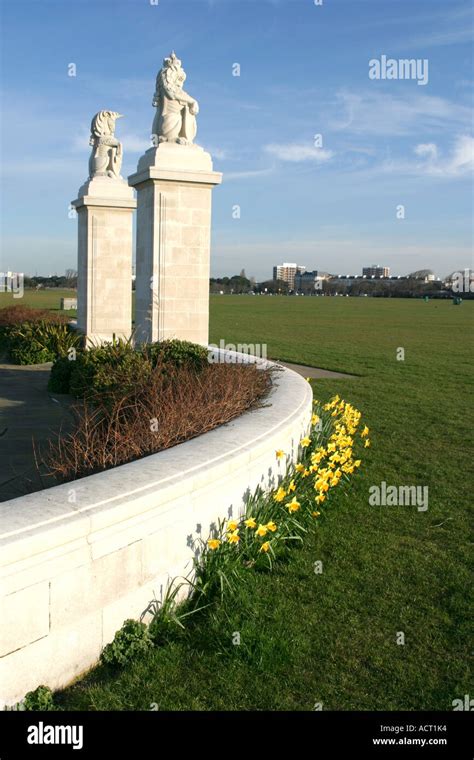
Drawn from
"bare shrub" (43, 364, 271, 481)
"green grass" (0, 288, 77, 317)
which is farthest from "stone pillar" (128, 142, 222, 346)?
"green grass" (0, 288, 77, 317)

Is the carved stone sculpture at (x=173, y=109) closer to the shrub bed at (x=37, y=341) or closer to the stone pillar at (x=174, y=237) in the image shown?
the stone pillar at (x=174, y=237)

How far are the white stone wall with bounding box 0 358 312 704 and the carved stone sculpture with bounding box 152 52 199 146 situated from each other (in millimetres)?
8565

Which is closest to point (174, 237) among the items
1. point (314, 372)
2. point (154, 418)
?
point (314, 372)

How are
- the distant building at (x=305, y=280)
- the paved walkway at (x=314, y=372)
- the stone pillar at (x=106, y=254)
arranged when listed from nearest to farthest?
the paved walkway at (x=314, y=372), the stone pillar at (x=106, y=254), the distant building at (x=305, y=280)

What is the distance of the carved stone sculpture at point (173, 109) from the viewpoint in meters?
12.3

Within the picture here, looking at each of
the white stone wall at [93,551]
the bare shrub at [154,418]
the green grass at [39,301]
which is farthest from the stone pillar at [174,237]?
the green grass at [39,301]

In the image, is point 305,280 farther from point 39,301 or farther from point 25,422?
point 25,422

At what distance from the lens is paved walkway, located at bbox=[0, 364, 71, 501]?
234 inches

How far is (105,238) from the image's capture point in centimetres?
1689

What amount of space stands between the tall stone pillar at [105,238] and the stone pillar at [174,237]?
168 inches

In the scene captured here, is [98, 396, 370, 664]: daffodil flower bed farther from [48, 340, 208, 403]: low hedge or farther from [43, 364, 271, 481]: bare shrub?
[48, 340, 208, 403]: low hedge

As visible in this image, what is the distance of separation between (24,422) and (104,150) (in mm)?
10313

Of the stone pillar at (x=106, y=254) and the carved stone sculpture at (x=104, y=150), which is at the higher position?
the carved stone sculpture at (x=104, y=150)
